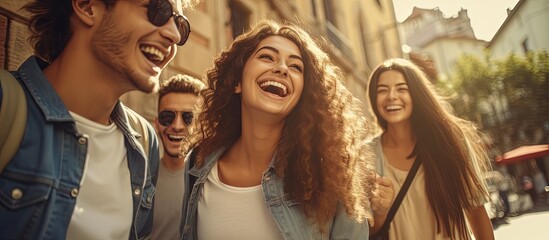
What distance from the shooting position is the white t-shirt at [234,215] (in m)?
1.84

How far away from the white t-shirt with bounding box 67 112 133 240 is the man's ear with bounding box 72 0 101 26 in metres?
0.52

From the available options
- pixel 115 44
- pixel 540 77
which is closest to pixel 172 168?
pixel 115 44

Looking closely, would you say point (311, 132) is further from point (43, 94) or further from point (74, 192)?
point (43, 94)

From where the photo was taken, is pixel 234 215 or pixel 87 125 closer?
pixel 87 125

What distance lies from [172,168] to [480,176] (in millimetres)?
2566

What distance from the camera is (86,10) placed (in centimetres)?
178

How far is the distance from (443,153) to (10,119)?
8.93 feet

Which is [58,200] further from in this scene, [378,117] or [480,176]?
[480,176]

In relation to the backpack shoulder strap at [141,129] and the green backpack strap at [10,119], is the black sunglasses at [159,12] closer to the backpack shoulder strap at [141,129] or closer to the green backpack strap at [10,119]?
the backpack shoulder strap at [141,129]

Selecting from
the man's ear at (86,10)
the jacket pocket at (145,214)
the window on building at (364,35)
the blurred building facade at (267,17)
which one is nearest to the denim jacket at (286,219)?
the jacket pocket at (145,214)

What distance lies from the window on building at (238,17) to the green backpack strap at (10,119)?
20.2 ft

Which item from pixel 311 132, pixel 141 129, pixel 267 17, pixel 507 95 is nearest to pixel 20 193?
pixel 141 129

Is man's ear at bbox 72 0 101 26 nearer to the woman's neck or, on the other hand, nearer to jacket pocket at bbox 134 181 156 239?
jacket pocket at bbox 134 181 156 239

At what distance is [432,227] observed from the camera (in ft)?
8.12
